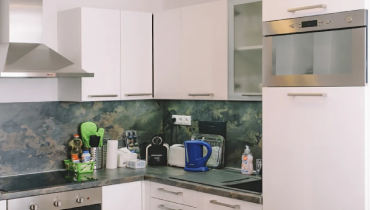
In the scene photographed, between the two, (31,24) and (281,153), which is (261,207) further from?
(31,24)

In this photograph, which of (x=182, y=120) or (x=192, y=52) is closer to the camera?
(x=192, y=52)

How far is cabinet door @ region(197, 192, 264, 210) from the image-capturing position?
9.82 ft

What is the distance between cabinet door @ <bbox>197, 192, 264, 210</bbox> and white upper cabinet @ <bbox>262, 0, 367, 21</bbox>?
1.11 m

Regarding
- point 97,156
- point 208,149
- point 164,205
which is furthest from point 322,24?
point 97,156

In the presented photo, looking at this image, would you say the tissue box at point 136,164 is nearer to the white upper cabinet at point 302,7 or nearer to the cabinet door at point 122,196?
the cabinet door at point 122,196

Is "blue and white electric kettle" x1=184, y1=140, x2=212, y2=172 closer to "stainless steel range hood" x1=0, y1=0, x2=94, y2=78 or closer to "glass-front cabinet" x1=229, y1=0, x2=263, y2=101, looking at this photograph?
"glass-front cabinet" x1=229, y1=0, x2=263, y2=101

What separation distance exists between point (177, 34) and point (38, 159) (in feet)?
4.75

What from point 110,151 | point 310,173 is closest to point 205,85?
point 110,151

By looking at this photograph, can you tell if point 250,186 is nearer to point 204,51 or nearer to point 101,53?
point 204,51

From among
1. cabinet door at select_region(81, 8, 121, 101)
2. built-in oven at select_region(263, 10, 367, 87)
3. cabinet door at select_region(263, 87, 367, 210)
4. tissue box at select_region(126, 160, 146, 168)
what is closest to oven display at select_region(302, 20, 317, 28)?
built-in oven at select_region(263, 10, 367, 87)

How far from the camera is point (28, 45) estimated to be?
349 centimetres

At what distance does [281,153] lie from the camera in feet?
9.08

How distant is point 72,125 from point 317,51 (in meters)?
2.14

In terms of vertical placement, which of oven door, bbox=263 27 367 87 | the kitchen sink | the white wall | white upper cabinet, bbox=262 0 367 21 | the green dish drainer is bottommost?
the kitchen sink
